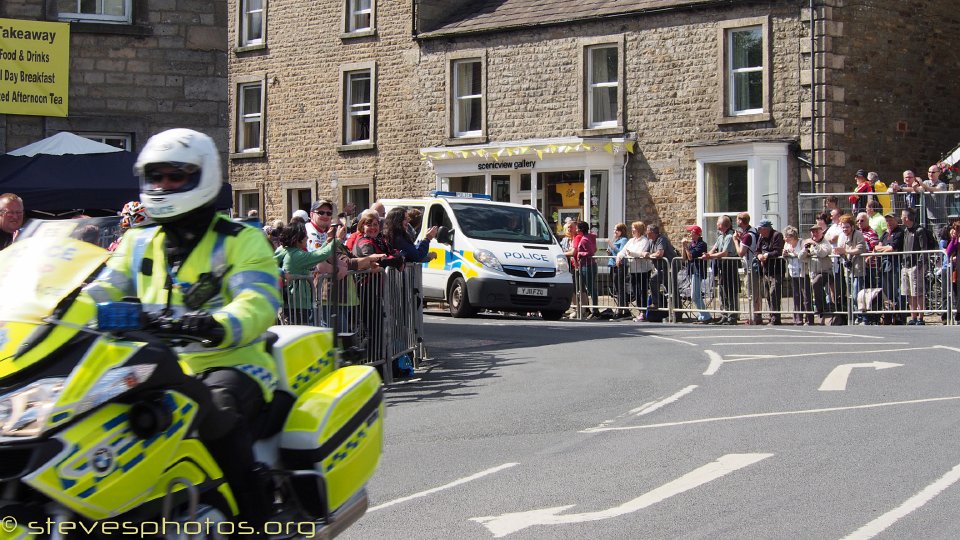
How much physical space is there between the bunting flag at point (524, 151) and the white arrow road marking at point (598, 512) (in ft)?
81.1

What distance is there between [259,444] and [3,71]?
15.2 meters

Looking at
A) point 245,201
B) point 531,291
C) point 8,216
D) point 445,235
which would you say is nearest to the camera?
point 8,216

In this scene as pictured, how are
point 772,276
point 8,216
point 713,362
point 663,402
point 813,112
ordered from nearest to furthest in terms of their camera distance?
point 8,216
point 663,402
point 713,362
point 772,276
point 813,112

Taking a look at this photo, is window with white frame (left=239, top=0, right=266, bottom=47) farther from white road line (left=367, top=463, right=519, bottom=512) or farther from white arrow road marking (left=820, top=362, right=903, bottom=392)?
white road line (left=367, top=463, right=519, bottom=512)

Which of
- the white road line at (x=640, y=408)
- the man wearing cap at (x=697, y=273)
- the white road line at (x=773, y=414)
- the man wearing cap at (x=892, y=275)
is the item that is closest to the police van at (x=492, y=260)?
the man wearing cap at (x=697, y=273)

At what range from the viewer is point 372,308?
46.8 ft

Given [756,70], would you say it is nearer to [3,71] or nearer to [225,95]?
[225,95]

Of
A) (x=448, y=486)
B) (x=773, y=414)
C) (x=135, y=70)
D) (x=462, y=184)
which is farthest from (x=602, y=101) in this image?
(x=448, y=486)

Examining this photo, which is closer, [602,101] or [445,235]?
[445,235]

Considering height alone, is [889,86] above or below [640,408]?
above

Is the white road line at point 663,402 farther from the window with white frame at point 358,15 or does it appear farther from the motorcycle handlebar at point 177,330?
the window with white frame at point 358,15

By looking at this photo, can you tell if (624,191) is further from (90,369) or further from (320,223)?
(90,369)

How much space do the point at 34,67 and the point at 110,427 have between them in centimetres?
1592

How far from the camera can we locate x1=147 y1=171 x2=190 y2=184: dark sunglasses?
519cm
